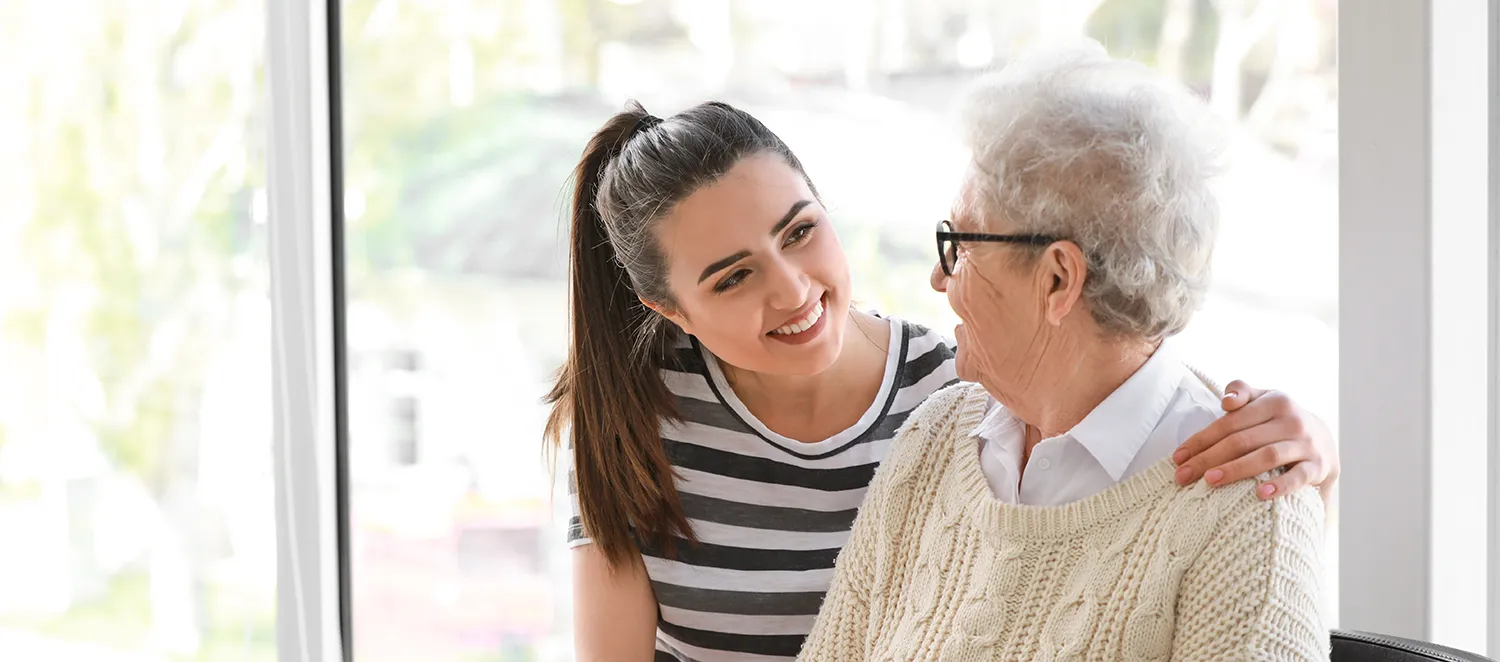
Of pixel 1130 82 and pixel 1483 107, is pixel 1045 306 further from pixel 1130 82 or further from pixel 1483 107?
pixel 1483 107

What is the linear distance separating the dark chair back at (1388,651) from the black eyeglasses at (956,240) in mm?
577

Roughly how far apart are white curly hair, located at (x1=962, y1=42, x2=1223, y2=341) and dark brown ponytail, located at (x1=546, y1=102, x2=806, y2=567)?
530 mm

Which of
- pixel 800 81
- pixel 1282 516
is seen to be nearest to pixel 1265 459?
pixel 1282 516

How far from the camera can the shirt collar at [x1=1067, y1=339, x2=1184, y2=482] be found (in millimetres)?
1246

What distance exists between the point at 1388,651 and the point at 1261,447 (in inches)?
13.3

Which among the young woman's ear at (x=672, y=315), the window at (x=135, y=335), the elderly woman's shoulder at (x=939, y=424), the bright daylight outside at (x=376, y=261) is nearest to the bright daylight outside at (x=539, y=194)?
the bright daylight outside at (x=376, y=261)

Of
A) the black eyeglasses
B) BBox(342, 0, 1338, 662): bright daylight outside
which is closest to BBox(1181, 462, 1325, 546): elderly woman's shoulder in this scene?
the black eyeglasses

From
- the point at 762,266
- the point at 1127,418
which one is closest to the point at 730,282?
the point at 762,266

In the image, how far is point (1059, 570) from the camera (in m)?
1.25

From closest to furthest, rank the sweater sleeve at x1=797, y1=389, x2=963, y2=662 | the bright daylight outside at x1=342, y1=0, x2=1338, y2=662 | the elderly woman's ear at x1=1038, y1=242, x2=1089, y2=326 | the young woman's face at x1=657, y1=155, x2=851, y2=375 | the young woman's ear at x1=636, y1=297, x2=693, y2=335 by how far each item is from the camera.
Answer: the elderly woman's ear at x1=1038, y1=242, x2=1089, y2=326 → the sweater sleeve at x1=797, y1=389, x2=963, y2=662 → the young woman's face at x1=657, y1=155, x2=851, y2=375 → the young woman's ear at x1=636, y1=297, x2=693, y2=335 → the bright daylight outside at x1=342, y1=0, x2=1338, y2=662

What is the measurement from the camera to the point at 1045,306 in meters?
1.25

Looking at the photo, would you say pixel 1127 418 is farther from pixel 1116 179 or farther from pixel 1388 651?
pixel 1388 651

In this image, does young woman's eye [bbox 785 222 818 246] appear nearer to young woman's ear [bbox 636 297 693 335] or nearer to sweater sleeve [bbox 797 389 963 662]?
young woman's ear [bbox 636 297 693 335]

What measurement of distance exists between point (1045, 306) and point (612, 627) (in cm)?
91
